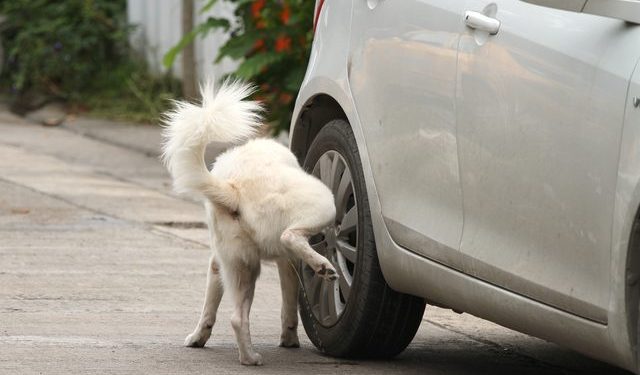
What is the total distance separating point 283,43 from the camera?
1067cm

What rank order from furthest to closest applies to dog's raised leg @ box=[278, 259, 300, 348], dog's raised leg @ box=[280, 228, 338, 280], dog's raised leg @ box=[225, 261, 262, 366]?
dog's raised leg @ box=[278, 259, 300, 348], dog's raised leg @ box=[225, 261, 262, 366], dog's raised leg @ box=[280, 228, 338, 280]

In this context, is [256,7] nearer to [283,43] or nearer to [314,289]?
[283,43]

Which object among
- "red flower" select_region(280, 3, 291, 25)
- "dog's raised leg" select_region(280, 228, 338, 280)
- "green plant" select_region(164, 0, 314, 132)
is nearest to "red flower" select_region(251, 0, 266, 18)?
"green plant" select_region(164, 0, 314, 132)

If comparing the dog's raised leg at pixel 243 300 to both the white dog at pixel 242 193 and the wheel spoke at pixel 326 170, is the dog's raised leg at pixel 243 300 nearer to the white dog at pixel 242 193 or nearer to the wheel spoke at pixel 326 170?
the white dog at pixel 242 193

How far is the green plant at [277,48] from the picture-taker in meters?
10.5

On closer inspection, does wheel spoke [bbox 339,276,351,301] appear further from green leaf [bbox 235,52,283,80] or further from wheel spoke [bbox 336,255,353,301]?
green leaf [bbox 235,52,283,80]

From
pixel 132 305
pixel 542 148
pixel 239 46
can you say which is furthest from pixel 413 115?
pixel 239 46

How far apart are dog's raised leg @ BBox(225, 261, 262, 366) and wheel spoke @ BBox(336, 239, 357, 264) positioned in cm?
33

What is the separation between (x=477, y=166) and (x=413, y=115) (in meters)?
0.46

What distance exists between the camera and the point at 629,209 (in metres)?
3.78

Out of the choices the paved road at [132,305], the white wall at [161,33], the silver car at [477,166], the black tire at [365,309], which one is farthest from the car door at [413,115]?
the white wall at [161,33]

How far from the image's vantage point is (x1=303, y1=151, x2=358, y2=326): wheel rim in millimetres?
5273

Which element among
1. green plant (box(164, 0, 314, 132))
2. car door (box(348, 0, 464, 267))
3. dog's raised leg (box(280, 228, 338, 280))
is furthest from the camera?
green plant (box(164, 0, 314, 132))

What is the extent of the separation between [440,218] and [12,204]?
16.7 ft
